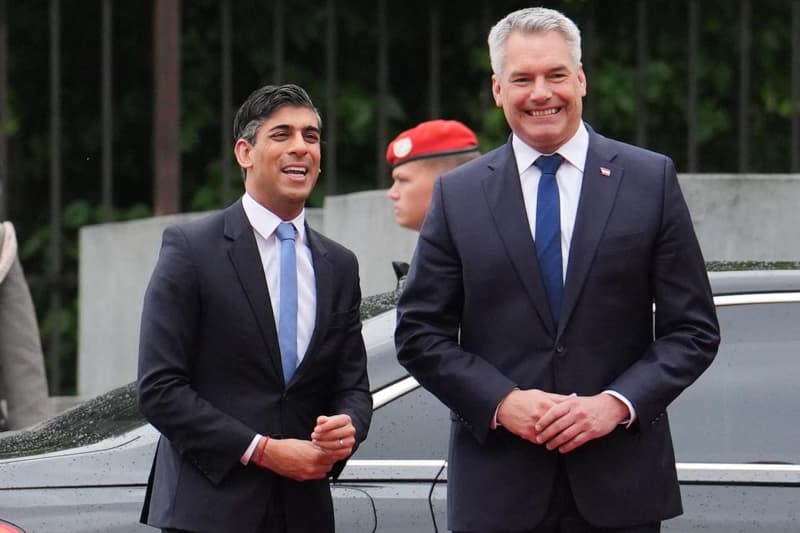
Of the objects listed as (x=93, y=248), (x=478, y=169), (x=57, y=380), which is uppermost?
(x=478, y=169)

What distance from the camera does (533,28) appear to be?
3275 mm

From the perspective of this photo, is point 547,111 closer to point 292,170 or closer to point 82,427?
point 292,170

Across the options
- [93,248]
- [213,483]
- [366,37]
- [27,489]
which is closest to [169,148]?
[93,248]

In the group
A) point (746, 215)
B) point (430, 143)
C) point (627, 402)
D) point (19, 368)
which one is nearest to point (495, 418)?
point (627, 402)

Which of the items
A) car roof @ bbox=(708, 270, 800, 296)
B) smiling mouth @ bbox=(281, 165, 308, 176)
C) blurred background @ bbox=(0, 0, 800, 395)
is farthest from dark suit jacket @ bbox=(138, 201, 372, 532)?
Answer: blurred background @ bbox=(0, 0, 800, 395)

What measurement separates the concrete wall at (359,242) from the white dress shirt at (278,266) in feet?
10.5

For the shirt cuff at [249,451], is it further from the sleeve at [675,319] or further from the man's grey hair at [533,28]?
the man's grey hair at [533,28]

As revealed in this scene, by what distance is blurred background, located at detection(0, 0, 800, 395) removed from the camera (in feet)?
24.4

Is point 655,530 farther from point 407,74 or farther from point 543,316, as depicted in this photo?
point 407,74

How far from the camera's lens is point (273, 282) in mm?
3400

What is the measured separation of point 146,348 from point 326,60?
14.5 ft

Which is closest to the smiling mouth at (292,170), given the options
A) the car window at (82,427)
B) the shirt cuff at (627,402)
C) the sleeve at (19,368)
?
the shirt cuff at (627,402)

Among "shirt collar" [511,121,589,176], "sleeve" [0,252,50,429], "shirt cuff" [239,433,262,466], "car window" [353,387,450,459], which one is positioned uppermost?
"shirt collar" [511,121,589,176]

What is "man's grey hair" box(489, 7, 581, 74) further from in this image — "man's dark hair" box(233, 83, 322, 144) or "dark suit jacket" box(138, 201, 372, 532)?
"dark suit jacket" box(138, 201, 372, 532)
